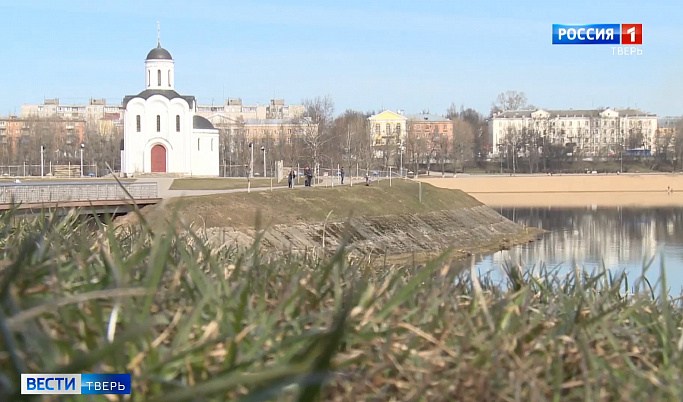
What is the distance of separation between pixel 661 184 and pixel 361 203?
59.2 meters

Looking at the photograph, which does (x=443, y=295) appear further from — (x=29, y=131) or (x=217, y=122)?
(x=217, y=122)

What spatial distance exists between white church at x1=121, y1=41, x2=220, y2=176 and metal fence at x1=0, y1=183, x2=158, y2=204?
39006 mm

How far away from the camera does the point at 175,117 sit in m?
77.0

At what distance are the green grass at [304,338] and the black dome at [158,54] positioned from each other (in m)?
74.7

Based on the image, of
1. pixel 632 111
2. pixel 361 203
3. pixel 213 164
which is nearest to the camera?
pixel 361 203

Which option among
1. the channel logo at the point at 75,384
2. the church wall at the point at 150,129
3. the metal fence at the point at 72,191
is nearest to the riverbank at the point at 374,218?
the metal fence at the point at 72,191

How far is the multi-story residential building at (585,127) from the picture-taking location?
131250mm

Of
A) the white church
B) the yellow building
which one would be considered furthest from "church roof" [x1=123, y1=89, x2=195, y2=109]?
the yellow building

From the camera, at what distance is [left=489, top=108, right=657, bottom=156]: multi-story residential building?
431 ft

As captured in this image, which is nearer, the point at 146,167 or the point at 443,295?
the point at 443,295

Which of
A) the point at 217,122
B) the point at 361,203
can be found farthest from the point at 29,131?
the point at 361,203

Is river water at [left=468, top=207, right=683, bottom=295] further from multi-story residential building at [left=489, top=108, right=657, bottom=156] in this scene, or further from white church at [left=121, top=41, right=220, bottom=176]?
multi-story residential building at [left=489, top=108, right=657, bottom=156]

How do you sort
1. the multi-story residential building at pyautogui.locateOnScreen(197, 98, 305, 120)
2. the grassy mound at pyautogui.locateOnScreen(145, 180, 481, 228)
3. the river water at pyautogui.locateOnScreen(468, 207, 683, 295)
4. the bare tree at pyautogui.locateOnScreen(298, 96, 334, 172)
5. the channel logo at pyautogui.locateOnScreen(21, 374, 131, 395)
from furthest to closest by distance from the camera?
1. the multi-story residential building at pyautogui.locateOnScreen(197, 98, 305, 120)
2. the bare tree at pyautogui.locateOnScreen(298, 96, 334, 172)
3. the grassy mound at pyautogui.locateOnScreen(145, 180, 481, 228)
4. the river water at pyautogui.locateOnScreen(468, 207, 683, 295)
5. the channel logo at pyautogui.locateOnScreen(21, 374, 131, 395)

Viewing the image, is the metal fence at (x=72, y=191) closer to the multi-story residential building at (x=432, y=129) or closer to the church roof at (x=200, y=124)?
the church roof at (x=200, y=124)
